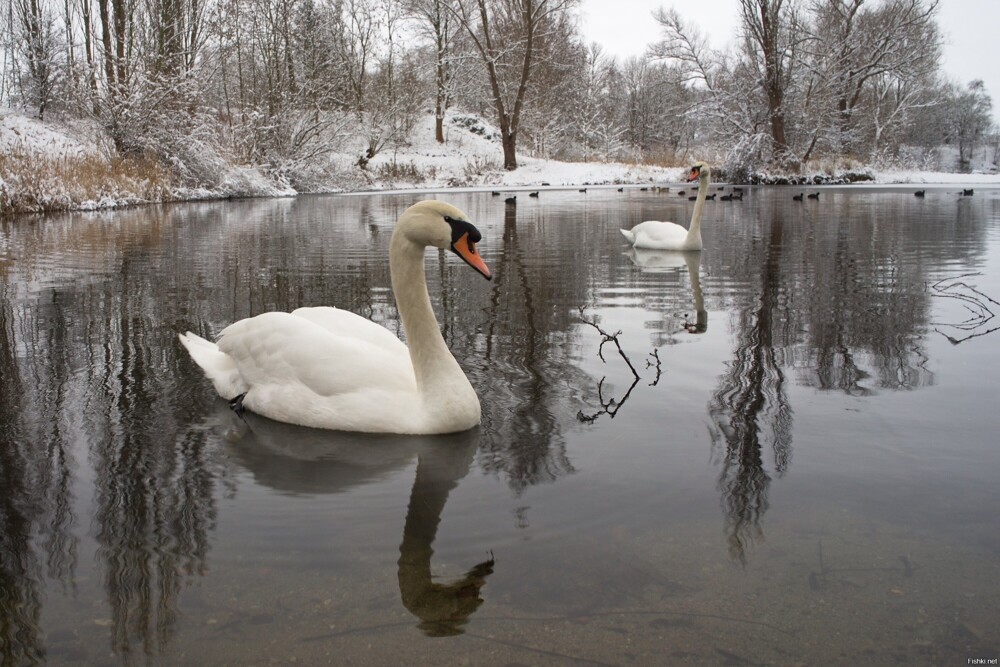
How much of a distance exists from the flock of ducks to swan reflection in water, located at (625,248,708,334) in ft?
9.91

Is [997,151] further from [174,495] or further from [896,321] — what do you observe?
[174,495]

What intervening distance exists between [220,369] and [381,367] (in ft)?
3.60

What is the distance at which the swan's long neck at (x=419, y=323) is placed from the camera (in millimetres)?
3912

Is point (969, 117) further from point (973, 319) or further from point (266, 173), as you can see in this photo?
point (973, 319)

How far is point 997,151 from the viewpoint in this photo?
6384cm

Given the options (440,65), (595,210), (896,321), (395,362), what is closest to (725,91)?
(440,65)

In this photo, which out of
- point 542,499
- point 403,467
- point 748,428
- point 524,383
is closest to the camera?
point 542,499

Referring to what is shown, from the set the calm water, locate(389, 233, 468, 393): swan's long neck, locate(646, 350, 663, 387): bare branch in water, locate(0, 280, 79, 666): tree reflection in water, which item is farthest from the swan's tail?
locate(646, 350, 663, 387): bare branch in water

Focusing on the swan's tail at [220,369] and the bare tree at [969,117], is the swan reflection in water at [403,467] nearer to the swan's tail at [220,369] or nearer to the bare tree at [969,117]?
the swan's tail at [220,369]

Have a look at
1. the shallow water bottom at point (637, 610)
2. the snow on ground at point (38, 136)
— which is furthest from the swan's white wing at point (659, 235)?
the snow on ground at point (38, 136)

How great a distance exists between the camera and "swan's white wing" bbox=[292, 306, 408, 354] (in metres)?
4.46

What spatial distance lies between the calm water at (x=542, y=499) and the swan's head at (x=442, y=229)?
2.91 feet

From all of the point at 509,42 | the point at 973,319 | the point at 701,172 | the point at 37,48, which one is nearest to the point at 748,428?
the point at 973,319

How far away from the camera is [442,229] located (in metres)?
3.83
